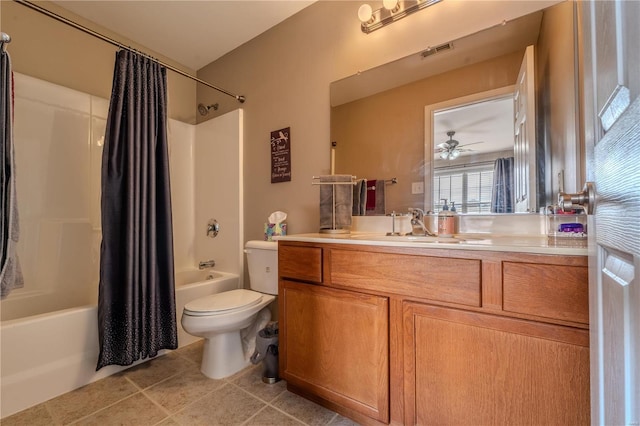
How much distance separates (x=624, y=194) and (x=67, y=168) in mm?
2743

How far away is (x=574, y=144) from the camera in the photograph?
1.10m

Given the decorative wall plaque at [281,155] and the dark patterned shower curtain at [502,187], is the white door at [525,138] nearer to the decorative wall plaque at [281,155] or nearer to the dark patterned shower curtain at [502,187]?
the dark patterned shower curtain at [502,187]

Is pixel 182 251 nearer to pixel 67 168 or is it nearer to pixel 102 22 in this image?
pixel 67 168

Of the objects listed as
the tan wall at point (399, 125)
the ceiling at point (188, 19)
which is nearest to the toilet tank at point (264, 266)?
the tan wall at point (399, 125)

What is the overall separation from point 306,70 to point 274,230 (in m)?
1.18

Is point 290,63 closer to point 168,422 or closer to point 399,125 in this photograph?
point 399,125

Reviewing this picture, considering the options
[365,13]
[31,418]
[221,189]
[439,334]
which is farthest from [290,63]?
[31,418]

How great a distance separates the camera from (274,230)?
2039 mm

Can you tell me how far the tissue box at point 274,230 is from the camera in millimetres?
2030

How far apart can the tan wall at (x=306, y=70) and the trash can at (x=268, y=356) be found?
744mm

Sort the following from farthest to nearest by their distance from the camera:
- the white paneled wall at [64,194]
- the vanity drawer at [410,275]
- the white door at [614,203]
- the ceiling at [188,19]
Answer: the ceiling at [188,19]
the white paneled wall at [64,194]
the vanity drawer at [410,275]
the white door at [614,203]

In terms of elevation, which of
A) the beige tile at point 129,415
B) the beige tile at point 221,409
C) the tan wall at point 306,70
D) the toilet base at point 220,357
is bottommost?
the beige tile at point 221,409

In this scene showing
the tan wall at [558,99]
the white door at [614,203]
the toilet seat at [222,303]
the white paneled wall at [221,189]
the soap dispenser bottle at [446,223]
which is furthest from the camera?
the white paneled wall at [221,189]

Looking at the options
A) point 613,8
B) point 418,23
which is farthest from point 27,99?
point 613,8
